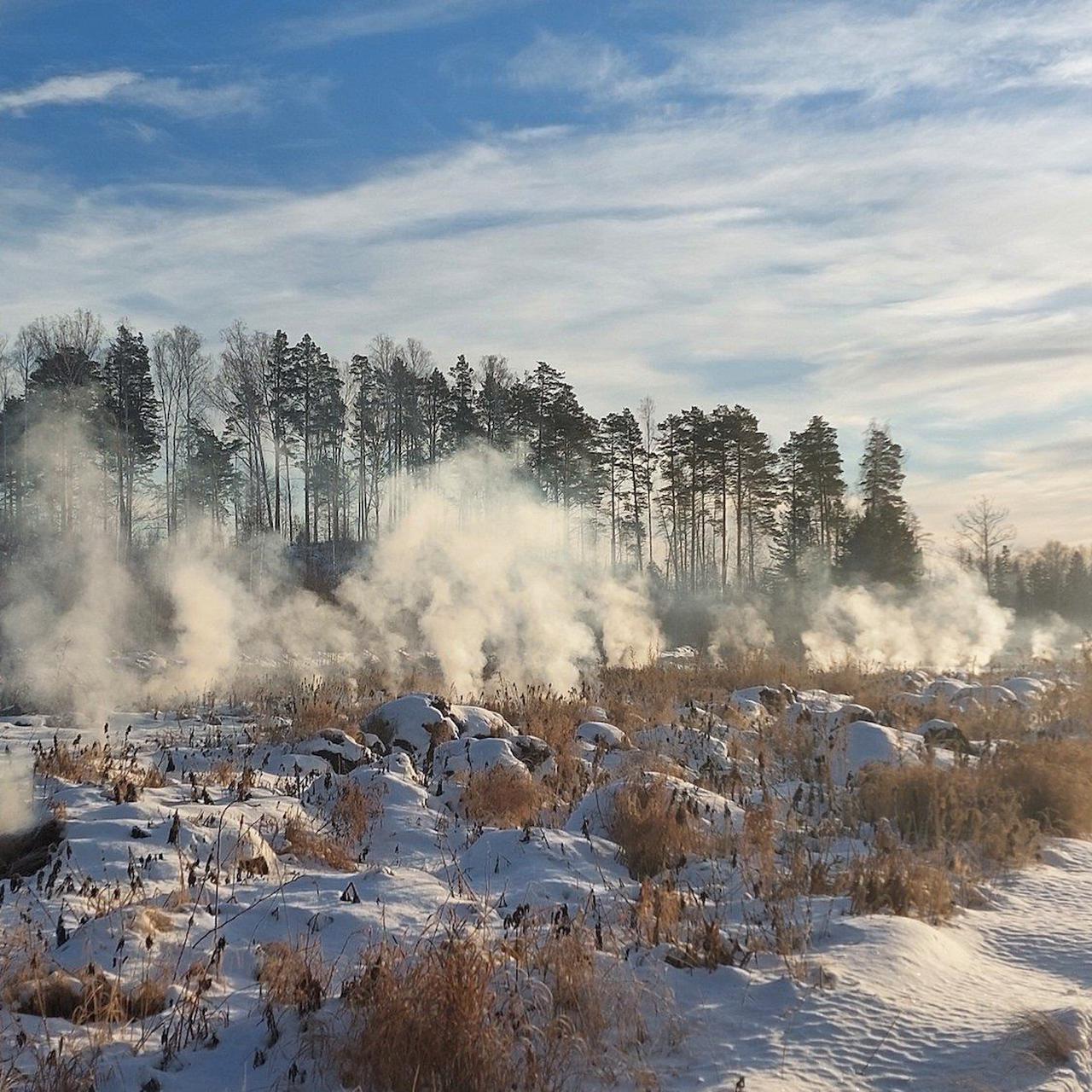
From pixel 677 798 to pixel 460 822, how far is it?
1.71 meters

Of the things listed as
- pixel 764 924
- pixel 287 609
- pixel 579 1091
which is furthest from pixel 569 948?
pixel 287 609

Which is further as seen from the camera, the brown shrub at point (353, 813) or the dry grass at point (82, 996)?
the brown shrub at point (353, 813)

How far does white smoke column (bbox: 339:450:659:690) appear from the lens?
62.8ft

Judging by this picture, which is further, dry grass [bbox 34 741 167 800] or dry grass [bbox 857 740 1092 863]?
dry grass [bbox 34 741 167 800]

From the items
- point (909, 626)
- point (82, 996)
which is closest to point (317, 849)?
point (82, 996)

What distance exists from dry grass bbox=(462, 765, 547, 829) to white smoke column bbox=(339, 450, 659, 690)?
8990 millimetres

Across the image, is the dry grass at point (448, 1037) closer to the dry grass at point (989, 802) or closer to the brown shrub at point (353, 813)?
the brown shrub at point (353, 813)

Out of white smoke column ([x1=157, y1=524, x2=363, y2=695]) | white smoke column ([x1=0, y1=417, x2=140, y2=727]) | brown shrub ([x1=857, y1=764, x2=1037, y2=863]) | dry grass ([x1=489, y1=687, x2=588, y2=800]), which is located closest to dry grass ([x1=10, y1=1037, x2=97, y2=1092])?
brown shrub ([x1=857, y1=764, x2=1037, y2=863])

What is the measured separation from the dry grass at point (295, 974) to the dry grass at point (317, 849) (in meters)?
1.69

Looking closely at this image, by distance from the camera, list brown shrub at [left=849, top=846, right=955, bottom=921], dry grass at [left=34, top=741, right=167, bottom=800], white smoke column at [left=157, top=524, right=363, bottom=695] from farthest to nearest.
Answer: white smoke column at [left=157, top=524, right=363, bottom=695]
dry grass at [left=34, top=741, right=167, bottom=800]
brown shrub at [left=849, top=846, right=955, bottom=921]

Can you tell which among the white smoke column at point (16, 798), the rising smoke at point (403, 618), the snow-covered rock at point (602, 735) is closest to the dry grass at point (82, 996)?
the white smoke column at point (16, 798)

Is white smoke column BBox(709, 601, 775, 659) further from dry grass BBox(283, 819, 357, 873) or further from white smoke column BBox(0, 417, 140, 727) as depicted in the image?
dry grass BBox(283, 819, 357, 873)

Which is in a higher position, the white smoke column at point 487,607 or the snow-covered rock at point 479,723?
the white smoke column at point 487,607

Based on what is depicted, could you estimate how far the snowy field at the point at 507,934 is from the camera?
3.18 metres
